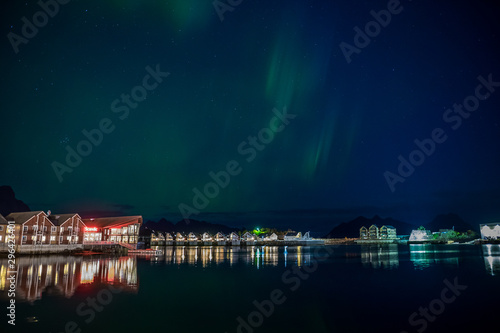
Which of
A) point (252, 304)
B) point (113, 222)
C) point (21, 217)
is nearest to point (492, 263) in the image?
point (252, 304)

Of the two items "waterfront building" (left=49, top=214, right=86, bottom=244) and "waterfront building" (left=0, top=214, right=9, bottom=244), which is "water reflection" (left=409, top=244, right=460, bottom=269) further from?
"waterfront building" (left=0, top=214, right=9, bottom=244)

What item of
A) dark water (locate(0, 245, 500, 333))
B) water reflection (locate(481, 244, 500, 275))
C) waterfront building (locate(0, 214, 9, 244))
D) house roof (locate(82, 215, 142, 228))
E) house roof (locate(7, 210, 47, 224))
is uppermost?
house roof (locate(82, 215, 142, 228))

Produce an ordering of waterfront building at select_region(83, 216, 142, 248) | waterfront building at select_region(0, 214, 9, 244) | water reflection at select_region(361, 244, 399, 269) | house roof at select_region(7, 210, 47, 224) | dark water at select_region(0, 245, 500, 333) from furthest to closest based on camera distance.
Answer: waterfront building at select_region(83, 216, 142, 248) → house roof at select_region(7, 210, 47, 224) → waterfront building at select_region(0, 214, 9, 244) → water reflection at select_region(361, 244, 399, 269) → dark water at select_region(0, 245, 500, 333)

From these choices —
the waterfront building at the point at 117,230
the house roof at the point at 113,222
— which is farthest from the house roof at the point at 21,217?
the house roof at the point at 113,222

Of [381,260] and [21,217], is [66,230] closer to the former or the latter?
[21,217]

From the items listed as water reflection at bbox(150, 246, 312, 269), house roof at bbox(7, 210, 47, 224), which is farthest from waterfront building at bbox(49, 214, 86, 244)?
water reflection at bbox(150, 246, 312, 269)

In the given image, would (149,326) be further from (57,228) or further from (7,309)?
(57,228)

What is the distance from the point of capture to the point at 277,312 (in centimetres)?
2261

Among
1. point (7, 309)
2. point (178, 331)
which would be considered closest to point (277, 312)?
point (178, 331)

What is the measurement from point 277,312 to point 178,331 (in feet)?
23.2

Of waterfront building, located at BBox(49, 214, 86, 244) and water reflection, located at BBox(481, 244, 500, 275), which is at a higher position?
waterfront building, located at BBox(49, 214, 86, 244)

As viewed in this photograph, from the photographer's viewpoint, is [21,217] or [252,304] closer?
[252,304]

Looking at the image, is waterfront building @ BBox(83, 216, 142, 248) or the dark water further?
waterfront building @ BBox(83, 216, 142, 248)

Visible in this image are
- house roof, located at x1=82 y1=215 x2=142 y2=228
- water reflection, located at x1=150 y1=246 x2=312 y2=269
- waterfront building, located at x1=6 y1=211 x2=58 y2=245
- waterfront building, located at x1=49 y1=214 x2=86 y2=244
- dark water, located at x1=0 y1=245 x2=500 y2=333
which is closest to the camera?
dark water, located at x1=0 y1=245 x2=500 y2=333
